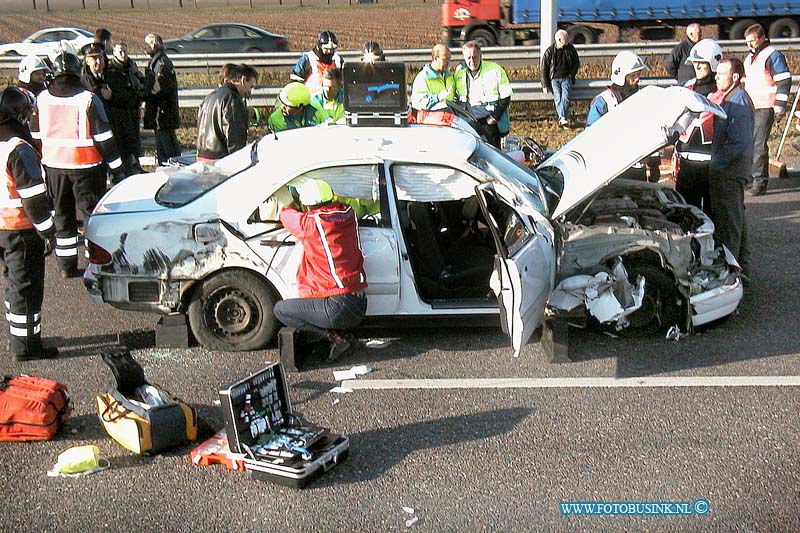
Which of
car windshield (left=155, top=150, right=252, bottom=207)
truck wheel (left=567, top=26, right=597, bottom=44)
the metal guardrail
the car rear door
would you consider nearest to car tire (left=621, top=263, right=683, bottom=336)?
the car rear door

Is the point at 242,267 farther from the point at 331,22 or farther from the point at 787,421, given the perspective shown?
the point at 331,22

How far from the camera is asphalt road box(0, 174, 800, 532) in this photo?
4.59 metres

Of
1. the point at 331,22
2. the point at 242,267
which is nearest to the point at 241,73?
the point at 242,267

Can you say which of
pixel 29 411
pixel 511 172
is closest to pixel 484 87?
pixel 511 172

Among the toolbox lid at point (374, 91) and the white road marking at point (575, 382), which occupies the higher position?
the toolbox lid at point (374, 91)

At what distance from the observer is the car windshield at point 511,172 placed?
6.42 metres

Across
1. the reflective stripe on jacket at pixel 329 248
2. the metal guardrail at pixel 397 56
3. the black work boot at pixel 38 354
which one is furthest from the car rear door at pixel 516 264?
the metal guardrail at pixel 397 56

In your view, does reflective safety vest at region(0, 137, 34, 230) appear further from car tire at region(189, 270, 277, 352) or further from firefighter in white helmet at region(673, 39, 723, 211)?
firefighter in white helmet at region(673, 39, 723, 211)

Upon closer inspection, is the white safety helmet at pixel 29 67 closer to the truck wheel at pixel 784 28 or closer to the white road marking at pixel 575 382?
the white road marking at pixel 575 382

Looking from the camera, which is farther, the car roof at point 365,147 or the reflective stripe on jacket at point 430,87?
the reflective stripe on jacket at point 430,87

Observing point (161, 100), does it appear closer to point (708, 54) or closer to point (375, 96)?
point (375, 96)

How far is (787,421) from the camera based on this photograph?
5480 millimetres

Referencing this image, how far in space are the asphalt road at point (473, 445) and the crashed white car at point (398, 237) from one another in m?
0.35

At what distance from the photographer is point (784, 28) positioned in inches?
1027
